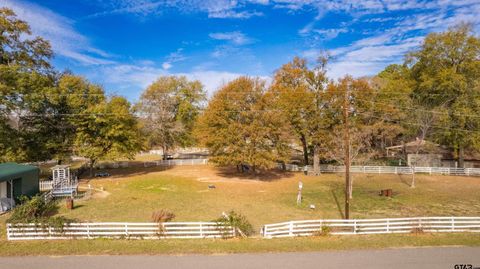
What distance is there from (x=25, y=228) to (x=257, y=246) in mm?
10623

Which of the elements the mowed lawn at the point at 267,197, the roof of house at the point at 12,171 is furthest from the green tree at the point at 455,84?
the roof of house at the point at 12,171

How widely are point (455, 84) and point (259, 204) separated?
2815 cm

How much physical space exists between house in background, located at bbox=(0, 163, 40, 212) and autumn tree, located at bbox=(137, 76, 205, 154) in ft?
74.9

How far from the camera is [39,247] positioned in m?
11.8

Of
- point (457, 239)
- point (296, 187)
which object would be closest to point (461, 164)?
point (296, 187)

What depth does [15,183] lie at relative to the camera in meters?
20.6

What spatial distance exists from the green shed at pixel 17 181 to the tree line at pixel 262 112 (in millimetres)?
7304

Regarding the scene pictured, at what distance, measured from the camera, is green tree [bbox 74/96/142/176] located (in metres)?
31.7

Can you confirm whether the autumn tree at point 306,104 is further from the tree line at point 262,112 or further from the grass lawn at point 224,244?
the grass lawn at point 224,244

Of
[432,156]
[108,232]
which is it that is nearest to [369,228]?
[108,232]

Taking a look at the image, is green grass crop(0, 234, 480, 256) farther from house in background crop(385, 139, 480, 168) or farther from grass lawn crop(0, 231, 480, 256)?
house in background crop(385, 139, 480, 168)

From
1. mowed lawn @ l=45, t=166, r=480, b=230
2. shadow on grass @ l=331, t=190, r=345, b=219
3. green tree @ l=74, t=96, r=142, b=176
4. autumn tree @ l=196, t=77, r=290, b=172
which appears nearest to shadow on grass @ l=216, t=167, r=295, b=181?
mowed lawn @ l=45, t=166, r=480, b=230

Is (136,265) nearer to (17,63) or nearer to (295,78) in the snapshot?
(17,63)

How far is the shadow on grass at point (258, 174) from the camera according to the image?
3443 centimetres
